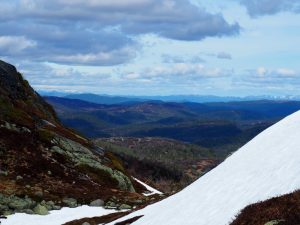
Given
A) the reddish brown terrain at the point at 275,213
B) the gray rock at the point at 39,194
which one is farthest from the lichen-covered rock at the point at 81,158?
the reddish brown terrain at the point at 275,213

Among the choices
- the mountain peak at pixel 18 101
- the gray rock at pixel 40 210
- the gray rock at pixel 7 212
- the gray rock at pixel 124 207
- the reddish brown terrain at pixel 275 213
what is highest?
the mountain peak at pixel 18 101

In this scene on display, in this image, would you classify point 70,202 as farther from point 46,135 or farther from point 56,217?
point 46,135

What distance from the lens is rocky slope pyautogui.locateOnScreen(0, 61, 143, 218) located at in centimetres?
6662

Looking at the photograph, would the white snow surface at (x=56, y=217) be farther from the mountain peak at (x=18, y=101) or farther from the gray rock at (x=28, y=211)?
the mountain peak at (x=18, y=101)

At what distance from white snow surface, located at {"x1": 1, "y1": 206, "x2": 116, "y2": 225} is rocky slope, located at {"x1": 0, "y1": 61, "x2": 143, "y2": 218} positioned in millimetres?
1761

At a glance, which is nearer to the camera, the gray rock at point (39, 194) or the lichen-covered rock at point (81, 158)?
the gray rock at point (39, 194)

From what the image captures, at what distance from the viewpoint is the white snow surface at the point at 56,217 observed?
174 feet

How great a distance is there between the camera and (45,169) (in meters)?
82.9

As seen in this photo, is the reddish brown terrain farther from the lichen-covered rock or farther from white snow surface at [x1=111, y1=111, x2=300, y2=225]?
the lichen-covered rock

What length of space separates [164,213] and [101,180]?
59601 millimetres

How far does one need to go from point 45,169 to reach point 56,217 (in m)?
26.9

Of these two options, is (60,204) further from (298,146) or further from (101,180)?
(298,146)

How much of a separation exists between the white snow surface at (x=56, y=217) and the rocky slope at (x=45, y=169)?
69.3 inches

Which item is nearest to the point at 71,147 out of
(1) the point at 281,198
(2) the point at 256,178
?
(2) the point at 256,178
